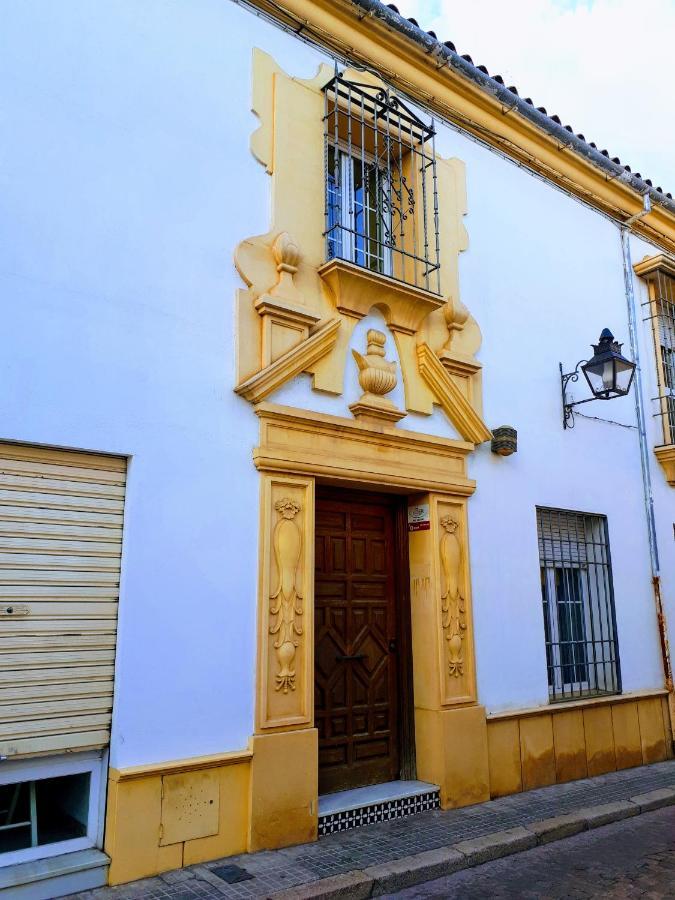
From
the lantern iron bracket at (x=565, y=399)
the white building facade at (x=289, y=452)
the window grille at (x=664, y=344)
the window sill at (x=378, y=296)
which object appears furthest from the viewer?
the window grille at (x=664, y=344)

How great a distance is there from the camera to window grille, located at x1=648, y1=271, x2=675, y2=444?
8.93m

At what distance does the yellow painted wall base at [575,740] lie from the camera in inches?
245

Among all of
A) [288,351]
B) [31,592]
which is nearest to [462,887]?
[31,592]

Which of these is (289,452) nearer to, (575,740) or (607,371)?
(607,371)

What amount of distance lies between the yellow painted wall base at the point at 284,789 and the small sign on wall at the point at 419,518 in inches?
79.1

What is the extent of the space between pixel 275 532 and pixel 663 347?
6.80m

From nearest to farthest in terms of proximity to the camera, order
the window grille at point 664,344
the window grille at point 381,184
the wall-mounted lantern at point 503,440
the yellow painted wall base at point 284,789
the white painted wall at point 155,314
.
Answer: the white painted wall at point 155,314 → the yellow painted wall base at point 284,789 → the window grille at point 381,184 → the wall-mounted lantern at point 503,440 → the window grille at point 664,344

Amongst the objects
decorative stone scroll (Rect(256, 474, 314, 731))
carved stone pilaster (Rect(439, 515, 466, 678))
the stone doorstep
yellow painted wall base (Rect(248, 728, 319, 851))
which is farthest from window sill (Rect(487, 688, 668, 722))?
decorative stone scroll (Rect(256, 474, 314, 731))

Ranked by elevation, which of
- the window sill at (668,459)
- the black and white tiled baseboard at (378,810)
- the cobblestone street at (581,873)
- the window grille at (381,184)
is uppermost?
the window grille at (381,184)

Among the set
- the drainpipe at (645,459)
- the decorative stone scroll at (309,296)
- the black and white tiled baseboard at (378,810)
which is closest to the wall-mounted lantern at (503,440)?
the decorative stone scroll at (309,296)

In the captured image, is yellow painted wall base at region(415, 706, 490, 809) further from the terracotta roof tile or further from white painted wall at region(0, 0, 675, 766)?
the terracotta roof tile

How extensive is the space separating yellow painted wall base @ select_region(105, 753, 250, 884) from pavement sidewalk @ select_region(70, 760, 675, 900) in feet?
0.27

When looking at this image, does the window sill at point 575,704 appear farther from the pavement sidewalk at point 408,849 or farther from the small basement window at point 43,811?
the small basement window at point 43,811

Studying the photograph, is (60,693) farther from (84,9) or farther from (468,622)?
(84,9)
